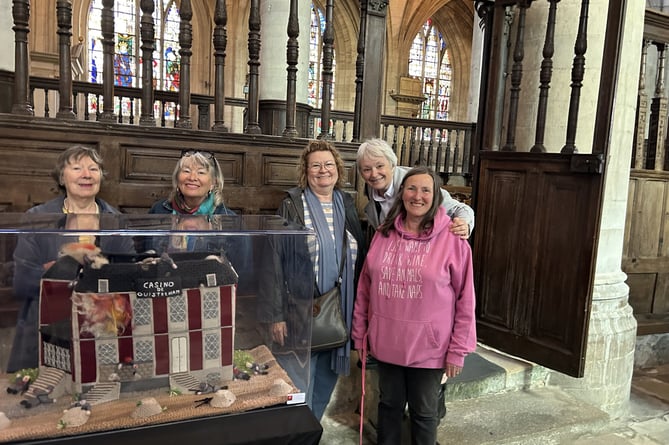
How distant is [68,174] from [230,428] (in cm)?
109

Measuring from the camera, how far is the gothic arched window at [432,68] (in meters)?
16.1

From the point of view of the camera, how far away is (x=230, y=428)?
1233mm

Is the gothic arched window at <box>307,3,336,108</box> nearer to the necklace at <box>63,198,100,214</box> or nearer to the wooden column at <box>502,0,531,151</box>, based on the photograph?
the wooden column at <box>502,0,531,151</box>

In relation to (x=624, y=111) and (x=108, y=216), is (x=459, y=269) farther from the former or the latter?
(x=624, y=111)

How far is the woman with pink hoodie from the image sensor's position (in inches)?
81.7

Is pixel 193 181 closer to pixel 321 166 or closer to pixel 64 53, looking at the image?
pixel 321 166

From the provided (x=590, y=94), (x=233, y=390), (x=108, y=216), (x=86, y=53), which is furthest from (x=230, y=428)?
(x=86, y=53)

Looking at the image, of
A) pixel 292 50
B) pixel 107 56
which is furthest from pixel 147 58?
pixel 292 50

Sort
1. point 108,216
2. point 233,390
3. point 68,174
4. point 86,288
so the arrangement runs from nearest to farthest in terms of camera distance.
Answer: point 86,288, point 233,390, point 108,216, point 68,174

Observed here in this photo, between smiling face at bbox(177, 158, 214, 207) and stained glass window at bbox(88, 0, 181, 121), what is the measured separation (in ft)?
32.9

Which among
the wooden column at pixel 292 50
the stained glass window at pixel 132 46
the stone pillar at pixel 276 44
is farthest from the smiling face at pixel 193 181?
the stained glass window at pixel 132 46

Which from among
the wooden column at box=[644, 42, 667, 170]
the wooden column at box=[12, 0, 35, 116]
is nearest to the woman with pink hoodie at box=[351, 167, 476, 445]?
the wooden column at box=[12, 0, 35, 116]

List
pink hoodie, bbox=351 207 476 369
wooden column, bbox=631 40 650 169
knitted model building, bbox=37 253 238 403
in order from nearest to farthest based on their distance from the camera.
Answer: knitted model building, bbox=37 253 238 403, pink hoodie, bbox=351 207 476 369, wooden column, bbox=631 40 650 169

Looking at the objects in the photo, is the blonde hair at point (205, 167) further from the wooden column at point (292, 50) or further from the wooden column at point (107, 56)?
the wooden column at point (292, 50)
